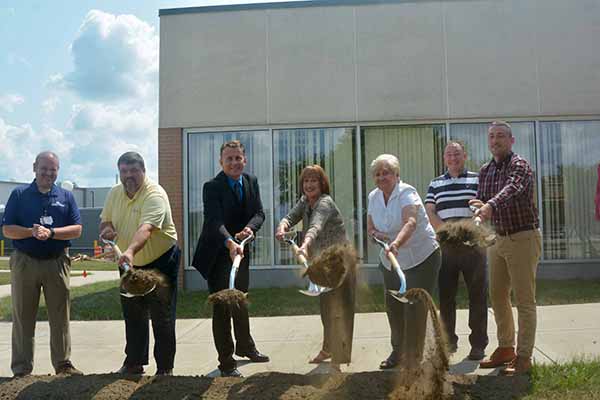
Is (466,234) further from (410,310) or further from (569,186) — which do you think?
(569,186)

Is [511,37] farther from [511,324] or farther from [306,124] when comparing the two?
[511,324]

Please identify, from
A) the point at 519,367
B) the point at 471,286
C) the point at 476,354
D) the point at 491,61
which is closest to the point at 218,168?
the point at 491,61

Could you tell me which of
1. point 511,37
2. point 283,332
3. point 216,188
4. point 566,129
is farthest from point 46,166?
point 566,129

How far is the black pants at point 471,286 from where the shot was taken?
5.03 metres

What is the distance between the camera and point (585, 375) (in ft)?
13.4

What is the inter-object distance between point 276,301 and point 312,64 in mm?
4215

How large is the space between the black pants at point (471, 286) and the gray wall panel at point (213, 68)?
5.56 meters

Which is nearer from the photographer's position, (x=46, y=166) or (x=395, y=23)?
(x=46, y=166)

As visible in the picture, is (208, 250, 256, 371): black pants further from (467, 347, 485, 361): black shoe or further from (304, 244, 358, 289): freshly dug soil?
(467, 347, 485, 361): black shoe

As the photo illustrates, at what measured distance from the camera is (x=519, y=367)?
13.9 ft

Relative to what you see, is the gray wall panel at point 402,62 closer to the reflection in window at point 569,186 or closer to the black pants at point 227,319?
the reflection in window at point 569,186

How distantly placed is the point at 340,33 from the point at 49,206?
652 cm

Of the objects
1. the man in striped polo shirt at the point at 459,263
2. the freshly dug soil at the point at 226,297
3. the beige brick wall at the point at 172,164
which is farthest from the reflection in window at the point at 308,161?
the freshly dug soil at the point at 226,297

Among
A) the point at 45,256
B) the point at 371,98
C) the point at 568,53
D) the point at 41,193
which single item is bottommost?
the point at 45,256
